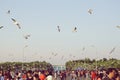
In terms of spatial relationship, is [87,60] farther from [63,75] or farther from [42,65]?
[63,75]

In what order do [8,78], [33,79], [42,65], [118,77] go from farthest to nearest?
[42,65], [8,78], [33,79], [118,77]

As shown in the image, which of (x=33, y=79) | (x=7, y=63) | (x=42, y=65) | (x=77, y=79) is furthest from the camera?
(x=42, y=65)

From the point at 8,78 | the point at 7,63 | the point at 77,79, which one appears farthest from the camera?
the point at 7,63

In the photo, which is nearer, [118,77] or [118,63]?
[118,77]

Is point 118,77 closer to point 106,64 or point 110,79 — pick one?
point 110,79

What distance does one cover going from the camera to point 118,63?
341ft

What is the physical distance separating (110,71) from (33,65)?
153 meters

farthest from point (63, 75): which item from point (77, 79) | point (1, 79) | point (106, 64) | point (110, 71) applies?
point (106, 64)

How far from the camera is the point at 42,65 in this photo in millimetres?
176250

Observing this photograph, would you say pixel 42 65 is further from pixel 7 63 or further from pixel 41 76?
pixel 41 76

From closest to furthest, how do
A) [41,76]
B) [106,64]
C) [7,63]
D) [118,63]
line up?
[41,76], [118,63], [106,64], [7,63]

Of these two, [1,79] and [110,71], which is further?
[1,79]

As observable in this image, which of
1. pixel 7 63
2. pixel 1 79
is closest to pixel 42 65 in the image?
pixel 7 63

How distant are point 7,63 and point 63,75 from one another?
10894 centimetres
